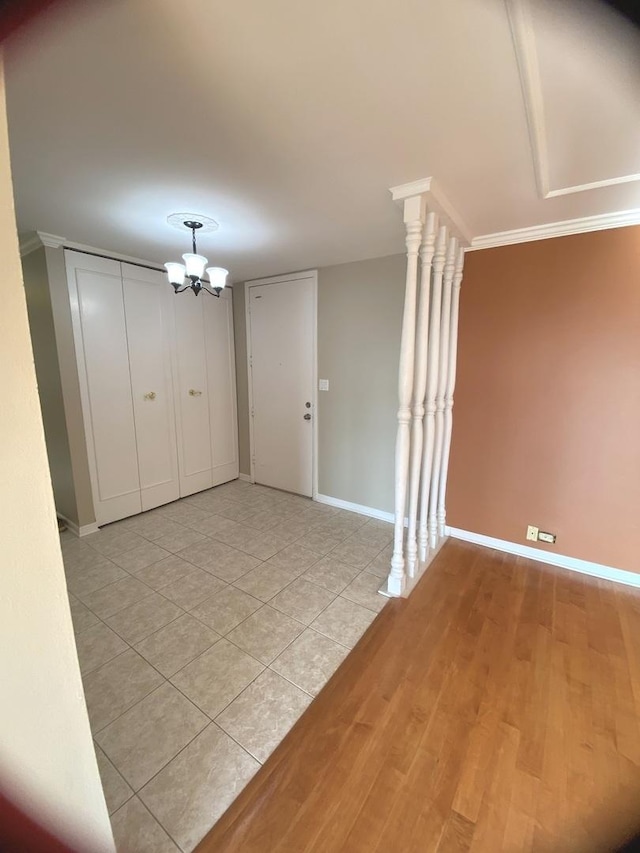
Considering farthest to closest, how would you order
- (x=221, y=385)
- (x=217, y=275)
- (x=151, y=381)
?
(x=221, y=385) < (x=151, y=381) < (x=217, y=275)

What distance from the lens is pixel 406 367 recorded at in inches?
74.4

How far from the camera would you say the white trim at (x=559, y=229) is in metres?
2.00

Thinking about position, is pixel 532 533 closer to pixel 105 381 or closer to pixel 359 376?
pixel 359 376

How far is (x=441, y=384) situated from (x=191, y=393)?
2.53m

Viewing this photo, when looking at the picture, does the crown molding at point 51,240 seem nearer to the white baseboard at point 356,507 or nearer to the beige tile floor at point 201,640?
the beige tile floor at point 201,640

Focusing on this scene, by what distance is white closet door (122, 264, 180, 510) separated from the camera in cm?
303

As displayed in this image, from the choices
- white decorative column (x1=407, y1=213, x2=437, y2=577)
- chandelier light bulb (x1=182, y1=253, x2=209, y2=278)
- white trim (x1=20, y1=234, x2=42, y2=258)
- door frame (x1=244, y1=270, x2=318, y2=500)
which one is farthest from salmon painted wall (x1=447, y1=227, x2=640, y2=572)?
white trim (x1=20, y1=234, x2=42, y2=258)

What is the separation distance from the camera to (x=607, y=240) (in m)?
2.07

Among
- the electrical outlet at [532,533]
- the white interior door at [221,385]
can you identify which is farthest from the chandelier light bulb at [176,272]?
the electrical outlet at [532,533]

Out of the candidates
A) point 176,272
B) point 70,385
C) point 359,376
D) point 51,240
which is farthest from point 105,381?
point 359,376

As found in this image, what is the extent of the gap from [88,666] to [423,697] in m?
1.58

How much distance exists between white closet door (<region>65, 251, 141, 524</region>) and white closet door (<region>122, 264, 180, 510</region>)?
7 centimetres

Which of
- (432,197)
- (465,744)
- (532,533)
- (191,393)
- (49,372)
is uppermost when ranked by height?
(432,197)

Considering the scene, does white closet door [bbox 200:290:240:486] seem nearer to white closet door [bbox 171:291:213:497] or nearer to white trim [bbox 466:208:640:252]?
white closet door [bbox 171:291:213:497]
